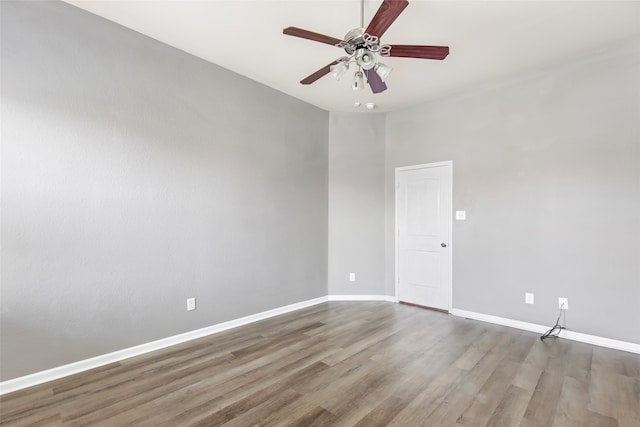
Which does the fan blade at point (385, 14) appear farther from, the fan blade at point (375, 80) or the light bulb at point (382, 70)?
the fan blade at point (375, 80)

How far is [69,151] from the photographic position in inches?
92.3

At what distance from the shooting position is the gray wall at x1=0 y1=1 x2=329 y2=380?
2164mm

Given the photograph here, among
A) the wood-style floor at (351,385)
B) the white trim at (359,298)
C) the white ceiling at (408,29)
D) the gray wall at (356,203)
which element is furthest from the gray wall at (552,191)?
the white trim at (359,298)

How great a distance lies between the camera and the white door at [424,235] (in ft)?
13.2

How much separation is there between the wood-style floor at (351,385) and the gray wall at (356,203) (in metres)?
1.42

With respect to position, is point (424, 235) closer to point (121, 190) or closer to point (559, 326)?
point (559, 326)

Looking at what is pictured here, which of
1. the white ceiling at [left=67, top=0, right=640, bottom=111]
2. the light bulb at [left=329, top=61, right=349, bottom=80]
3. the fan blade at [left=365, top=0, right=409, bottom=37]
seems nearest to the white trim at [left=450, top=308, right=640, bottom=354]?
the white ceiling at [left=67, top=0, right=640, bottom=111]

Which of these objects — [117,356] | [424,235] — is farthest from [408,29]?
[117,356]

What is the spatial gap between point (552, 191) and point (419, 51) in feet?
7.66

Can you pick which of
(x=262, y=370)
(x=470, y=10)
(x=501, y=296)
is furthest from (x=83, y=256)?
(x=501, y=296)

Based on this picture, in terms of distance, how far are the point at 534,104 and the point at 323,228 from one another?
9.97ft

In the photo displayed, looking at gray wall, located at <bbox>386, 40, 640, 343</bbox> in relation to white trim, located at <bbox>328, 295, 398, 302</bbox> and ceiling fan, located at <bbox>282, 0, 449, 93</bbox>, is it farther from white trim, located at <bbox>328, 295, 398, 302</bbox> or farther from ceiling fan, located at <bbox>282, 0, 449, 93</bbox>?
ceiling fan, located at <bbox>282, 0, 449, 93</bbox>

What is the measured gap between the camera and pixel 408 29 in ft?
8.41

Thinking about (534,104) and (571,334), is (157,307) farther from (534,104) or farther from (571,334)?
(534,104)
